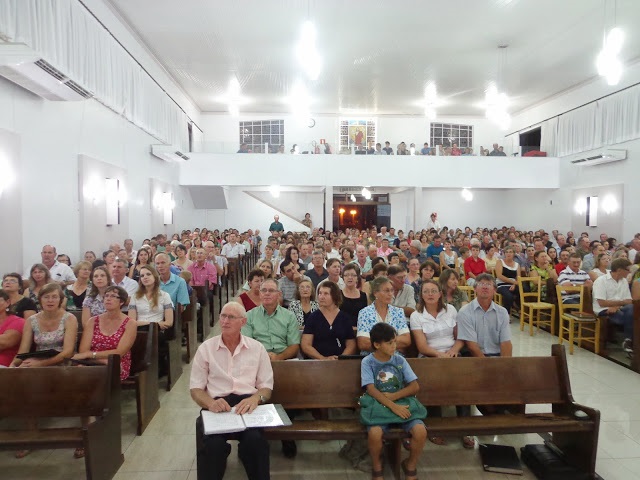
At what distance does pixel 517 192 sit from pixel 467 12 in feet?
39.2

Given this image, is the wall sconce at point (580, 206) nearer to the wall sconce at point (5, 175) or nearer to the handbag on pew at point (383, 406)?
the handbag on pew at point (383, 406)

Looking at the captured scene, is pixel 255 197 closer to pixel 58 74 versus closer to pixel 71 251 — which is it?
pixel 71 251

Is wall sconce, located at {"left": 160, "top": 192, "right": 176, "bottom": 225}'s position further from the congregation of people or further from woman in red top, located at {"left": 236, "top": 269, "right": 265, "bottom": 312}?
woman in red top, located at {"left": 236, "top": 269, "right": 265, "bottom": 312}

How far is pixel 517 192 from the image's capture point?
20.6 m

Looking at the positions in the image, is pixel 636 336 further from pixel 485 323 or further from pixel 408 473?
pixel 408 473

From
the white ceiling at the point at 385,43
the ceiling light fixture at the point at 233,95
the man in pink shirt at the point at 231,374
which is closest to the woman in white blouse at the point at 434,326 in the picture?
the man in pink shirt at the point at 231,374

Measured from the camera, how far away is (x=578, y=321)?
6121 millimetres

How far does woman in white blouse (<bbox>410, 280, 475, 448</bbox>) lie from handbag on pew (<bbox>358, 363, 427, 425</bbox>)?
0.90 m

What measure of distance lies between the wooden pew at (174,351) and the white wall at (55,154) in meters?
2.82

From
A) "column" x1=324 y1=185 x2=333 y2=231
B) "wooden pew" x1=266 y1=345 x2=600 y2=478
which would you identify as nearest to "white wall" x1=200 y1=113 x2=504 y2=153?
"column" x1=324 y1=185 x2=333 y2=231

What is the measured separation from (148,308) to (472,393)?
326 centimetres

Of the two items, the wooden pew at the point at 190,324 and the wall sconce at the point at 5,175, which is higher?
the wall sconce at the point at 5,175

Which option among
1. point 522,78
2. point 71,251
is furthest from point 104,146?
point 522,78

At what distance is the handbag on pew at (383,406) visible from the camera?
10.0 feet
